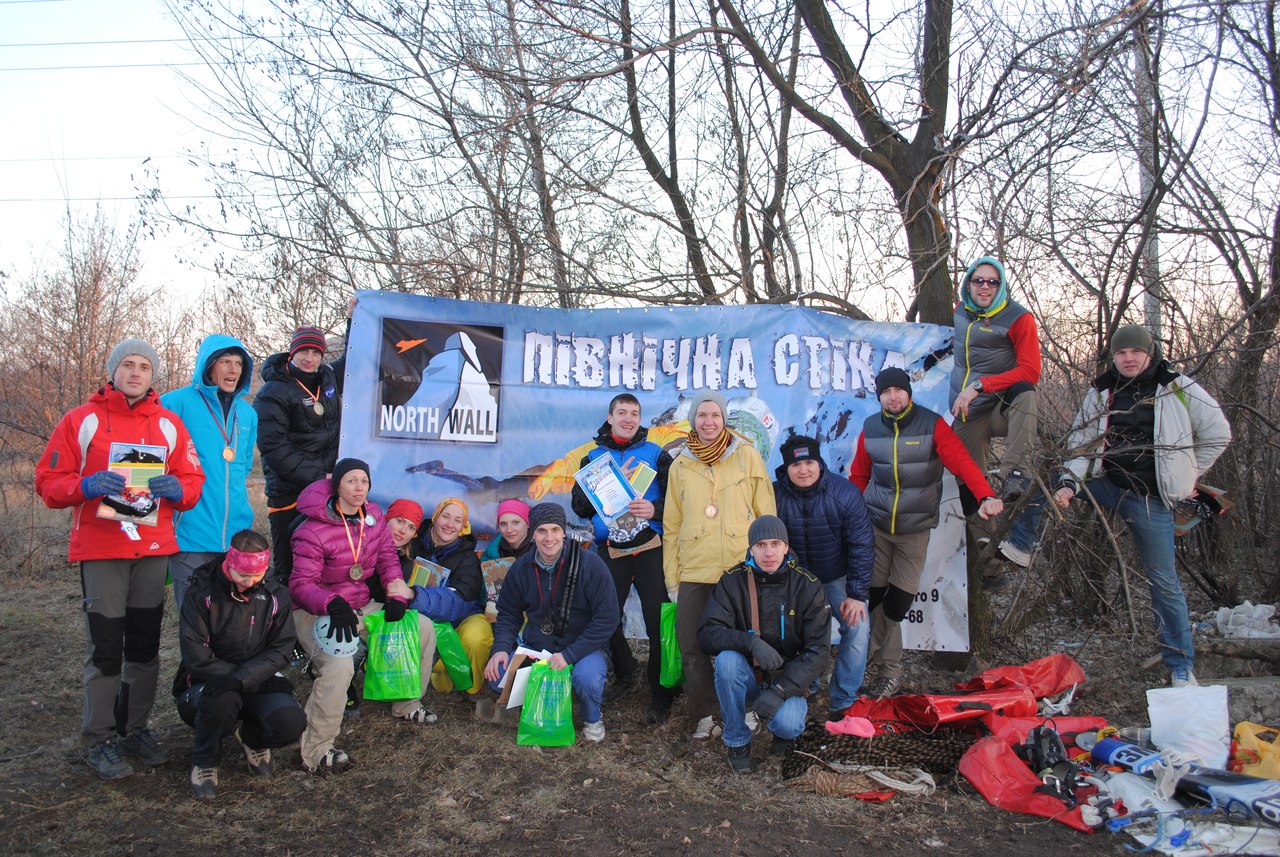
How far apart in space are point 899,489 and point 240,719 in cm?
355

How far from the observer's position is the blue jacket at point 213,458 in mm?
4219

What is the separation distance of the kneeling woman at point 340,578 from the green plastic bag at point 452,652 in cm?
18

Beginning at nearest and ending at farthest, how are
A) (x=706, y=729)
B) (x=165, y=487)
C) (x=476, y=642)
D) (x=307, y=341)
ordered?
(x=165, y=487) < (x=706, y=729) < (x=476, y=642) < (x=307, y=341)

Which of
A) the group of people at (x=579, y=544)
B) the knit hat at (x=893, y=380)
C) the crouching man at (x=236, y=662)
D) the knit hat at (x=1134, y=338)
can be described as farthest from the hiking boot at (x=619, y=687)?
the knit hat at (x=1134, y=338)

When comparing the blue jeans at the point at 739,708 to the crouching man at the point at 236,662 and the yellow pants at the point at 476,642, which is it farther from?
the crouching man at the point at 236,662

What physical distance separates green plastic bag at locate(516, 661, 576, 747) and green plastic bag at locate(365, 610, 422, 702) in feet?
2.10

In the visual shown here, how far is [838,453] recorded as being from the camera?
222 inches

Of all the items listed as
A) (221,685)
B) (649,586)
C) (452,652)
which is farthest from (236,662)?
(649,586)

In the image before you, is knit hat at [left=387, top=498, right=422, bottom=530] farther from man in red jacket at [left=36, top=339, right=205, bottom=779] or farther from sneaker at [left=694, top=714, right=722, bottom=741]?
sneaker at [left=694, top=714, right=722, bottom=741]

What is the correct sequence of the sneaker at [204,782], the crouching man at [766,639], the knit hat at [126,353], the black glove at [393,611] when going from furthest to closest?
1. the black glove at [393,611]
2. the crouching man at [766,639]
3. the knit hat at [126,353]
4. the sneaker at [204,782]

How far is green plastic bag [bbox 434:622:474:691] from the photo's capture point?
4.84m

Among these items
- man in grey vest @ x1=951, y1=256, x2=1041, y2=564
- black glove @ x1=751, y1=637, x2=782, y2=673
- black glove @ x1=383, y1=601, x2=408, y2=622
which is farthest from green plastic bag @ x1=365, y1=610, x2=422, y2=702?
man in grey vest @ x1=951, y1=256, x2=1041, y2=564

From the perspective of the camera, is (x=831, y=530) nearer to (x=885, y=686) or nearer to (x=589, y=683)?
(x=885, y=686)

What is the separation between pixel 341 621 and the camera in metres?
4.09
